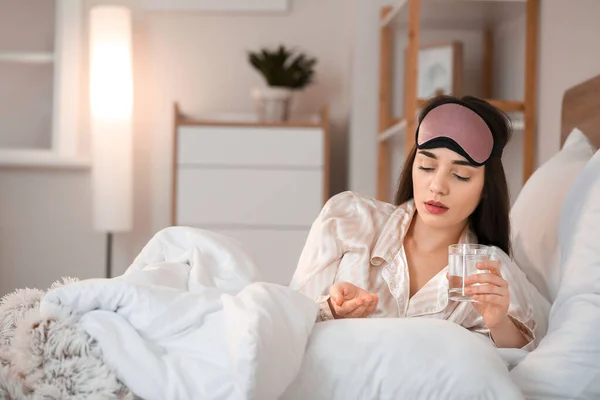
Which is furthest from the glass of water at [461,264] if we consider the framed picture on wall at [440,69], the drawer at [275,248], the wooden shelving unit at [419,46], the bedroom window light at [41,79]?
the bedroom window light at [41,79]

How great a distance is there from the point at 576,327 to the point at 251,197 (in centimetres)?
244

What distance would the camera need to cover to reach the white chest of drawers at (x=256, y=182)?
12.4ft

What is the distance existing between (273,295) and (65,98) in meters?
3.10

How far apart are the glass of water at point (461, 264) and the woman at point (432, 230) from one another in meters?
0.19

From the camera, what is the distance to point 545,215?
197 centimetres

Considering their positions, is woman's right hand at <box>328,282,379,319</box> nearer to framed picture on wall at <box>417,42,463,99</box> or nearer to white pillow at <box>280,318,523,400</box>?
white pillow at <box>280,318,523,400</box>

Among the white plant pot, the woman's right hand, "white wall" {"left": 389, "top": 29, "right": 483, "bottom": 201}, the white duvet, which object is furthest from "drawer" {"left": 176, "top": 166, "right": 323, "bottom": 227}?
the white duvet

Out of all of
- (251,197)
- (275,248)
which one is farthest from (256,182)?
(275,248)

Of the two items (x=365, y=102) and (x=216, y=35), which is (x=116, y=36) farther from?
(x=365, y=102)

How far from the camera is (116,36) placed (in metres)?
3.86

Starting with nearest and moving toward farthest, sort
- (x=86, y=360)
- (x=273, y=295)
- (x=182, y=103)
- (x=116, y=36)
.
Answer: (x=86, y=360)
(x=273, y=295)
(x=116, y=36)
(x=182, y=103)

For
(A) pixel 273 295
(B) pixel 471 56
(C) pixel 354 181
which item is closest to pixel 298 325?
(A) pixel 273 295

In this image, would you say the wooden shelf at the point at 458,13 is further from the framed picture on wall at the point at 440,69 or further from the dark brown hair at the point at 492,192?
the dark brown hair at the point at 492,192

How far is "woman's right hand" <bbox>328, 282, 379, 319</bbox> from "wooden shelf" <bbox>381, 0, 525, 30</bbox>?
200cm
